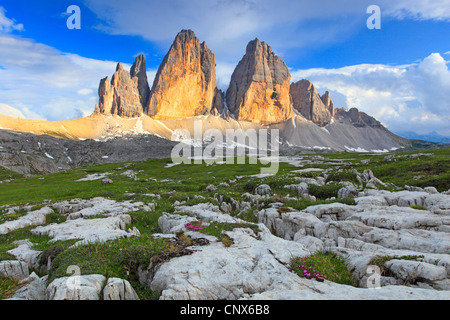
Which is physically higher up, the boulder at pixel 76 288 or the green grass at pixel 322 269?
the boulder at pixel 76 288

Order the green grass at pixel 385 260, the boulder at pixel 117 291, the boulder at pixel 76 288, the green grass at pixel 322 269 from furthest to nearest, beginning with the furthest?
the green grass at pixel 385 260, the green grass at pixel 322 269, the boulder at pixel 117 291, the boulder at pixel 76 288

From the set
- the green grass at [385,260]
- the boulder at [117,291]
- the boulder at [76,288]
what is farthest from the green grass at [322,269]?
the boulder at [76,288]

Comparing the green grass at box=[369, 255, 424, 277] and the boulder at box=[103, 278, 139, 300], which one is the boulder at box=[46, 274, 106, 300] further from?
the green grass at box=[369, 255, 424, 277]

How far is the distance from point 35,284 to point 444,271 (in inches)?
589

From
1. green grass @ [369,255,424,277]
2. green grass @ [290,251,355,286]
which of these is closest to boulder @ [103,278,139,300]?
green grass @ [290,251,355,286]

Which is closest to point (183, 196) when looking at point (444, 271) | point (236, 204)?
point (236, 204)

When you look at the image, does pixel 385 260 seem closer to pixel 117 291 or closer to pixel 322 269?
pixel 322 269

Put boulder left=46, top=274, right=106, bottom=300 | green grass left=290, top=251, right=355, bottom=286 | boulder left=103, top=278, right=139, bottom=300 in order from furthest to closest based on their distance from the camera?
green grass left=290, top=251, right=355, bottom=286 → boulder left=103, top=278, right=139, bottom=300 → boulder left=46, top=274, right=106, bottom=300

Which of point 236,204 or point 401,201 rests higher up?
point 401,201

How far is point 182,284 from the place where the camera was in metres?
7.75

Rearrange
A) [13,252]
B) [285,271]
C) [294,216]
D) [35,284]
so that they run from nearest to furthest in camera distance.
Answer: [35,284] → [285,271] → [13,252] → [294,216]

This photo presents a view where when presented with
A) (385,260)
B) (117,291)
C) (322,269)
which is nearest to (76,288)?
(117,291)

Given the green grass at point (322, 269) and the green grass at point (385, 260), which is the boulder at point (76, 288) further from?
the green grass at point (385, 260)
